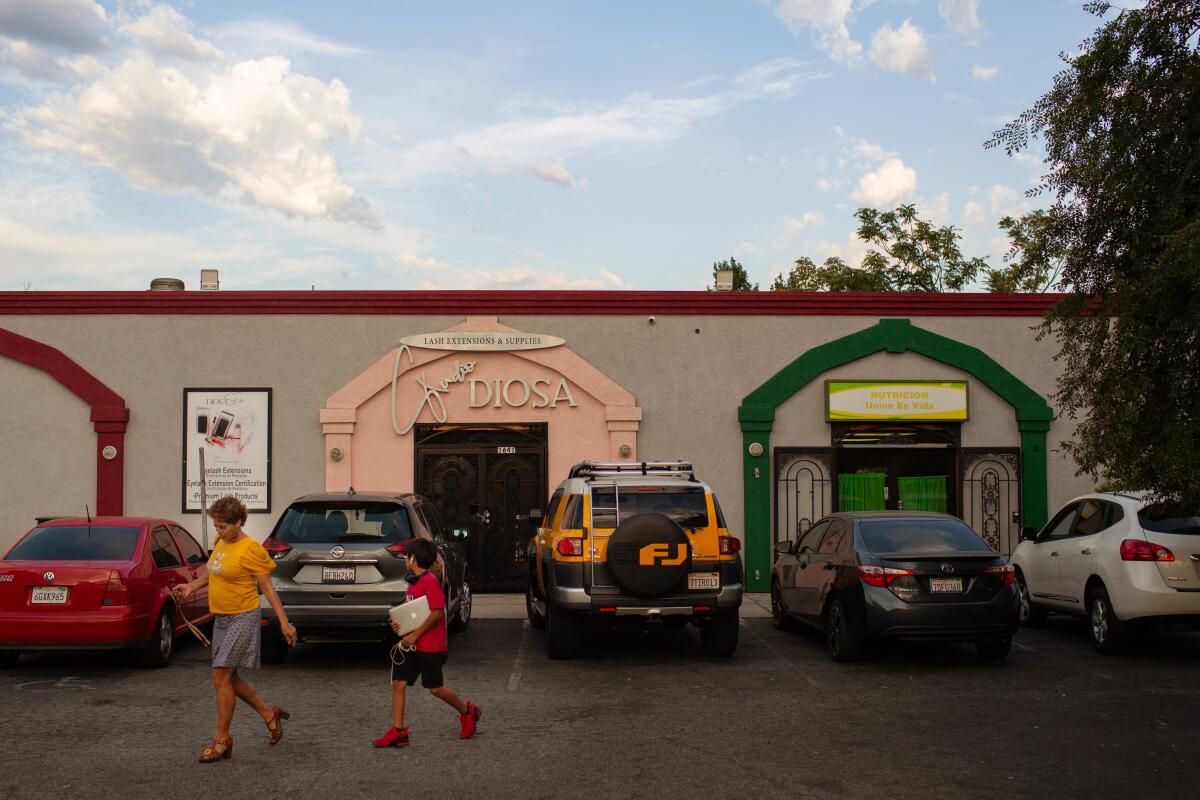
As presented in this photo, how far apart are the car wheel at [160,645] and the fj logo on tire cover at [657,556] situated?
15.3 ft

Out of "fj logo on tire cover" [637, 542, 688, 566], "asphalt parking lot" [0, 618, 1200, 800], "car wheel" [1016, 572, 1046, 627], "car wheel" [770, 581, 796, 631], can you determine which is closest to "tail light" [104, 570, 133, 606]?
"asphalt parking lot" [0, 618, 1200, 800]

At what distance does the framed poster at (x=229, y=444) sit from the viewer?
58.5 feet

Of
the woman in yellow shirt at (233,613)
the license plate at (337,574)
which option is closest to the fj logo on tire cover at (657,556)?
the license plate at (337,574)

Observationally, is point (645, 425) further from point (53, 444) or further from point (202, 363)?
point (53, 444)

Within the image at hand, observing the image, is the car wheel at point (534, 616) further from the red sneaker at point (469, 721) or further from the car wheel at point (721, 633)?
the red sneaker at point (469, 721)

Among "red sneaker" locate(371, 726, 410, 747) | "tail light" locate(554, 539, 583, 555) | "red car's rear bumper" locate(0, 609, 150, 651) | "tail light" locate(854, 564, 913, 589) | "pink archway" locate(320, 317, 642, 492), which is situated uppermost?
"pink archway" locate(320, 317, 642, 492)

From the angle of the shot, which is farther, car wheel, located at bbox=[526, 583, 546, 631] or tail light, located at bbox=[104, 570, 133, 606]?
car wheel, located at bbox=[526, 583, 546, 631]

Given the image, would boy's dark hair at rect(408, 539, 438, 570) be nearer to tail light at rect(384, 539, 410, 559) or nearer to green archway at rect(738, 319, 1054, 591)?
tail light at rect(384, 539, 410, 559)

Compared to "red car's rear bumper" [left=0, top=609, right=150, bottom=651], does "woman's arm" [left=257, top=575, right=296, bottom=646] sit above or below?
above

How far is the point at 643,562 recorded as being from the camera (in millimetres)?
11078

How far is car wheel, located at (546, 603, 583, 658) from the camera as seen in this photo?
11625 mm

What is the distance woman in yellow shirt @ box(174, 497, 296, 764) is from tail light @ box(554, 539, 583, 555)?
3964 mm

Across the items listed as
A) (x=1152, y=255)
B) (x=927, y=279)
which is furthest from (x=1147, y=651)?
(x=927, y=279)

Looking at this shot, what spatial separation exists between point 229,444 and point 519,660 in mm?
8009
